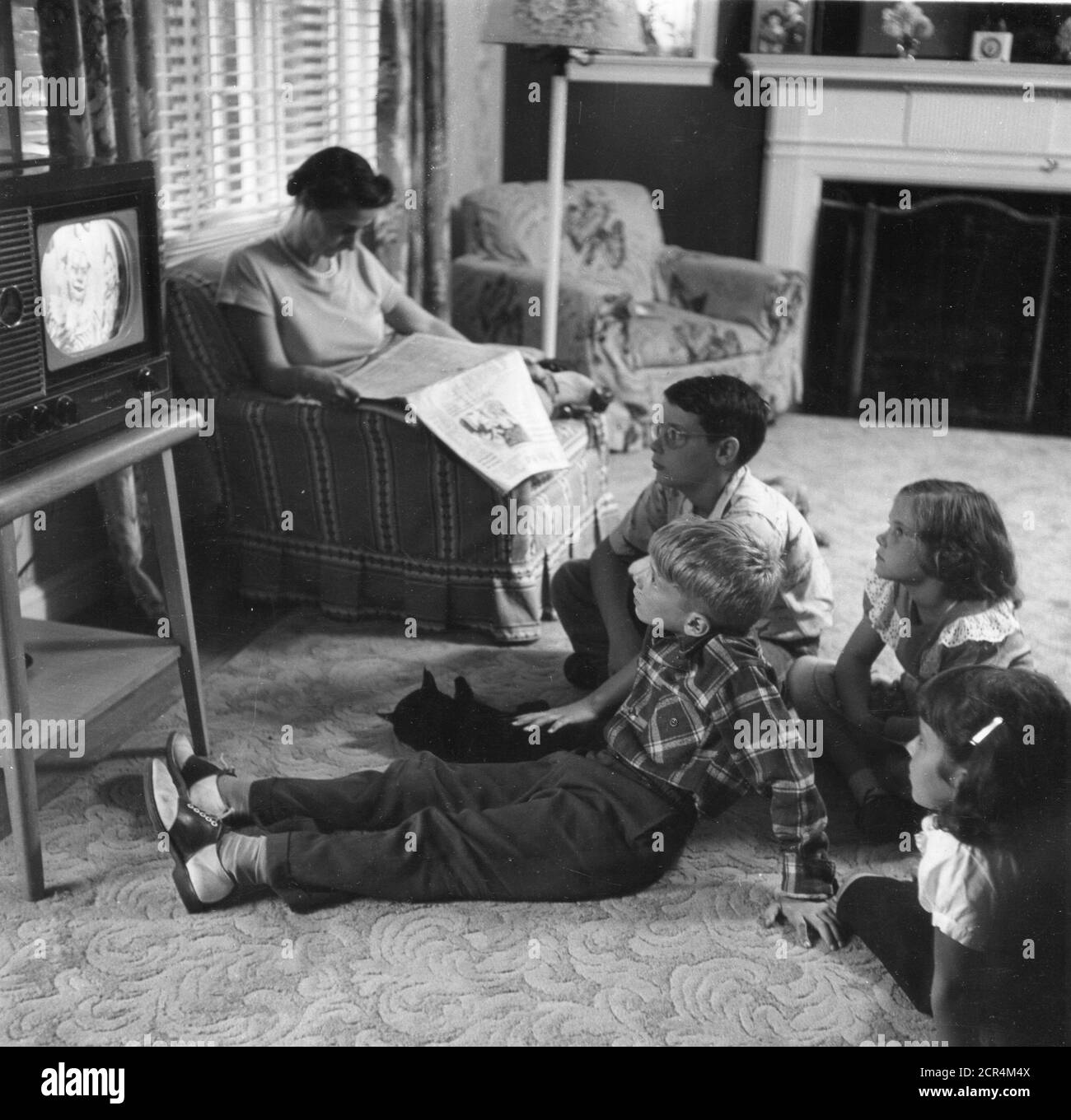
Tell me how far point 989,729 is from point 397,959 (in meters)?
0.77

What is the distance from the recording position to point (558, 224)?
3.03 m

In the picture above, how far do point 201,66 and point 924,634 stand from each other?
203 centimetres

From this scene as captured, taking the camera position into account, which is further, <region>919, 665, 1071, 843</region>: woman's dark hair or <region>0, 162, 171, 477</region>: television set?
<region>0, 162, 171, 477</region>: television set

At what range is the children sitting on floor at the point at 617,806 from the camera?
1658 millimetres

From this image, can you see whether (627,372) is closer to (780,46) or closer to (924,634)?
(780,46)

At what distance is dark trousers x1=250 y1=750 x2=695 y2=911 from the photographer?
5.50 feet

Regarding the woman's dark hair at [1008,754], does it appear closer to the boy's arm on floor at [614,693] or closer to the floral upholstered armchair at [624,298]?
the boy's arm on floor at [614,693]

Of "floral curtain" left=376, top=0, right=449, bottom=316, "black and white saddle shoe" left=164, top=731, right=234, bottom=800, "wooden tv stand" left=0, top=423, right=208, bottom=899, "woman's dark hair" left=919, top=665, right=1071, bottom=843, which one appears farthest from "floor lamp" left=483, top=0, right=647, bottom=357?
"woman's dark hair" left=919, top=665, right=1071, bottom=843

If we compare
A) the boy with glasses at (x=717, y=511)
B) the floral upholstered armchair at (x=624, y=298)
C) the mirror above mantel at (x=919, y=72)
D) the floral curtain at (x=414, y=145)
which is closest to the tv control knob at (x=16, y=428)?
the boy with glasses at (x=717, y=511)

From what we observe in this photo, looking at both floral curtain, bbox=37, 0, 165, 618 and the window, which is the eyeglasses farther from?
the window

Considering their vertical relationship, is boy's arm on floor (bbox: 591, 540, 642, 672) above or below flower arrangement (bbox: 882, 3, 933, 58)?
below

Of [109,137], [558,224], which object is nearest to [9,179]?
[109,137]

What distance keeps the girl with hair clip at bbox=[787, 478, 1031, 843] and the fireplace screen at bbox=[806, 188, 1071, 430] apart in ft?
7.57

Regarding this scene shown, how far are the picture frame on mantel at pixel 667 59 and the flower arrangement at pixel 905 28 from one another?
1.83 ft
